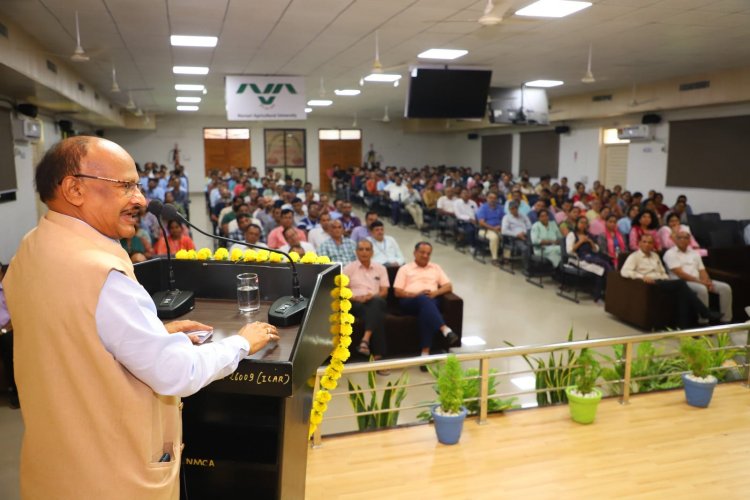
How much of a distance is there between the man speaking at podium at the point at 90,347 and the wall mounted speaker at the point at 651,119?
39.2 ft

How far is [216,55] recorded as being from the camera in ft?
25.0

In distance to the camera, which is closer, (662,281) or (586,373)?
(586,373)

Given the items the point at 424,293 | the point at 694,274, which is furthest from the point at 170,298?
the point at 694,274

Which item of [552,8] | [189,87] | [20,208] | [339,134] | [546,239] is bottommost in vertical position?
[546,239]

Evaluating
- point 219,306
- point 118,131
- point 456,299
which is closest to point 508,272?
point 456,299

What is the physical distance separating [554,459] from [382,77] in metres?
7.84

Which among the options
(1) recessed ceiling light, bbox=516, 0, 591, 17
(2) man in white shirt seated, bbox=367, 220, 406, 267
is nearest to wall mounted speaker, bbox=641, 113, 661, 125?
(1) recessed ceiling light, bbox=516, 0, 591, 17

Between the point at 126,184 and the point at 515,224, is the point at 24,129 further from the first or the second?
the point at 126,184

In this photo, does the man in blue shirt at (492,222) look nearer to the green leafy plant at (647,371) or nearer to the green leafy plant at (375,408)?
the green leafy plant at (647,371)

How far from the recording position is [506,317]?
20.5 feet

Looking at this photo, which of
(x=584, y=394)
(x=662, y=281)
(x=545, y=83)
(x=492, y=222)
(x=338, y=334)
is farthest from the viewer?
(x=545, y=83)

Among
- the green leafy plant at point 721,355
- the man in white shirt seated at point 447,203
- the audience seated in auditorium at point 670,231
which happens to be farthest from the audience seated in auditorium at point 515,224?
the green leafy plant at point 721,355

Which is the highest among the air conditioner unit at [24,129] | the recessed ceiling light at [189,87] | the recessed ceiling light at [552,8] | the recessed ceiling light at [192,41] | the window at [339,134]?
the recessed ceiling light at [189,87]

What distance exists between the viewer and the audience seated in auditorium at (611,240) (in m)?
7.39
